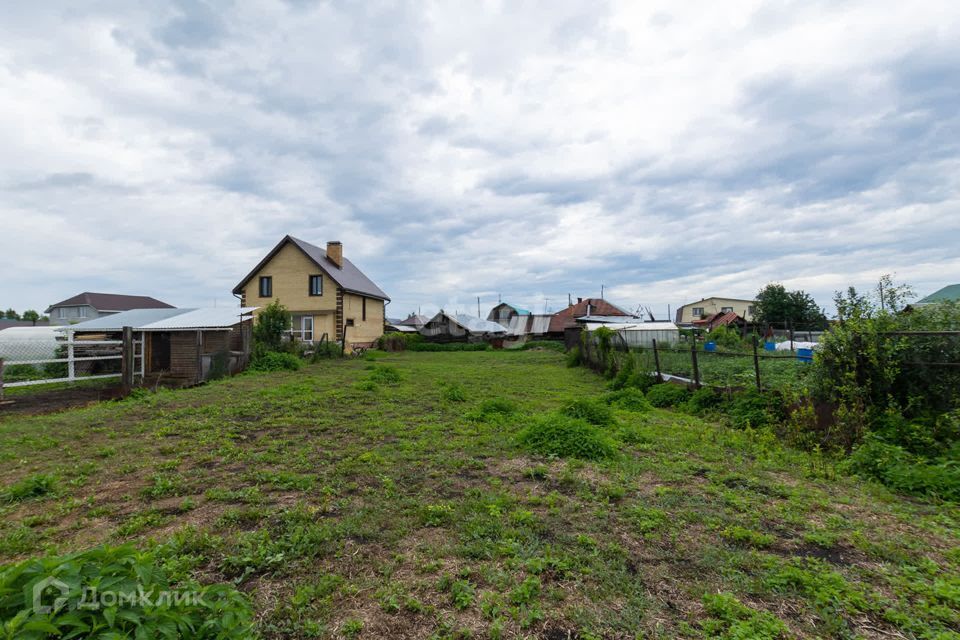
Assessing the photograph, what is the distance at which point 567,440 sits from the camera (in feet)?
17.7

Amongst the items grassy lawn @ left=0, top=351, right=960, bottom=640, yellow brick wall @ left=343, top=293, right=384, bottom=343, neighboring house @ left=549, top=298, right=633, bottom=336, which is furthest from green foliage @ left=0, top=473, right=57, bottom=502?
neighboring house @ left=549, top=298, right=633, bottom=336

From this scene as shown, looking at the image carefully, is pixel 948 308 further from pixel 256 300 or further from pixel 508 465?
pixel 256 300

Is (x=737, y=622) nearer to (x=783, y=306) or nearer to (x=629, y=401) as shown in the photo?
(x=629, y=401)

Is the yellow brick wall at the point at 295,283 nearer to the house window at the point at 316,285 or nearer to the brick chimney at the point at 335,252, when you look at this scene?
the house window at the point at 316,285

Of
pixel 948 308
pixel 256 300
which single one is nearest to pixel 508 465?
pixel 948 308

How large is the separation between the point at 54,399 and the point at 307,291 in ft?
50.3

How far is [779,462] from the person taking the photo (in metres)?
4.91

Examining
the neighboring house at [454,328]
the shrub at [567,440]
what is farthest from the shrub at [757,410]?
the neighboring house at [454,328]

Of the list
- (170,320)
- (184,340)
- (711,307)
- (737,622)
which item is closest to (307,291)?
(170,320)

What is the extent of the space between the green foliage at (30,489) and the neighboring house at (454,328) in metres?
33.5

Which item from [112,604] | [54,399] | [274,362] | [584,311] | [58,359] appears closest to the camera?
[112,604]

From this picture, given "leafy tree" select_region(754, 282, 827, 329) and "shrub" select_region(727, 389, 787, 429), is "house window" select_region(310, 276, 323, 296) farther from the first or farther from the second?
"leafy tree" select_region(754, 282, 827, 329)

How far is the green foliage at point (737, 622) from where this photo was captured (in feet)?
6.93

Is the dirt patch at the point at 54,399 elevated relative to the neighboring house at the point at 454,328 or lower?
lower
